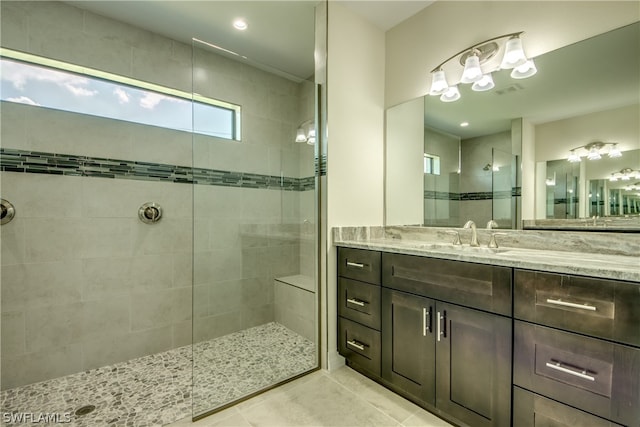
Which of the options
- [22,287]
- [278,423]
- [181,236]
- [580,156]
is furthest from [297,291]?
[580,156]

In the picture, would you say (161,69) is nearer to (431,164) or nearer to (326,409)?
(431,164)

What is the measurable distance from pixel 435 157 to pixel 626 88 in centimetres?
105

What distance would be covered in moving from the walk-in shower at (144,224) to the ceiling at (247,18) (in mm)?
58

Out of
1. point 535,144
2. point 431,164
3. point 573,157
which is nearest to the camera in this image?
point 573,157

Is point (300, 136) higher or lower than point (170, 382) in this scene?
higher

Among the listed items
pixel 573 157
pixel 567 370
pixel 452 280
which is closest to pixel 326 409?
pixel 452 280

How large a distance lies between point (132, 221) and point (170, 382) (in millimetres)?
1231

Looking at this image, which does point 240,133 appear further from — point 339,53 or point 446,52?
point 446,52

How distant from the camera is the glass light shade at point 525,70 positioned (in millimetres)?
1688

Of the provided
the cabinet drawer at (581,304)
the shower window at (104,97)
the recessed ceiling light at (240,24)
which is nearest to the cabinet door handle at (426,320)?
the cabinet drawer at (581,304)

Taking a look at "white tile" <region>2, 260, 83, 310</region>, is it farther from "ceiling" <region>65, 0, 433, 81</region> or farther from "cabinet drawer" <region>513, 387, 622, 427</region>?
"cabinet drawer" <region>513, 387, 622, 427</region>

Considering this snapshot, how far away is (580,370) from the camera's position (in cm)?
106

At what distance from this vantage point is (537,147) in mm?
1758

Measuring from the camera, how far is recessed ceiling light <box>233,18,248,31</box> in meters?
2.26
